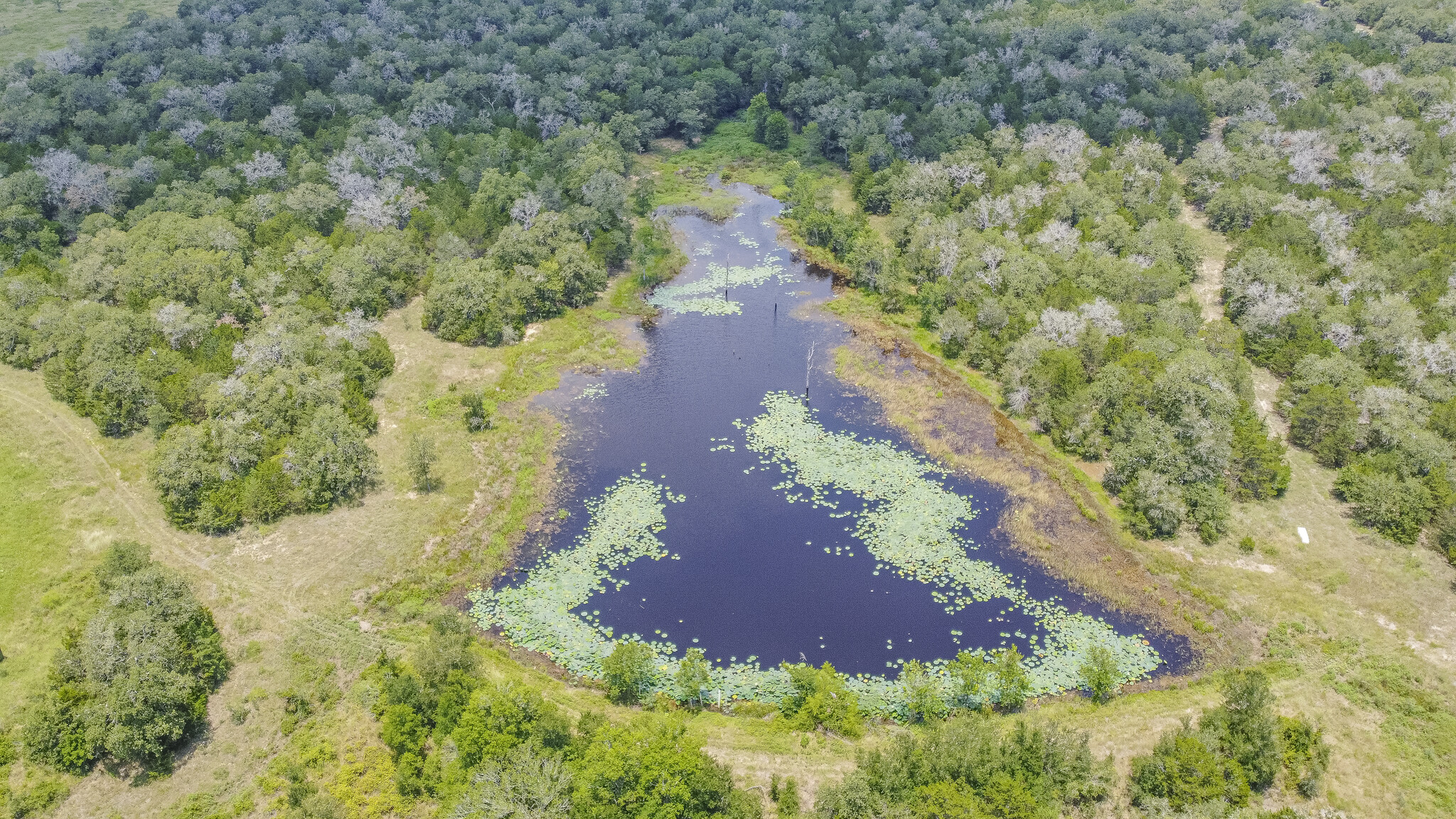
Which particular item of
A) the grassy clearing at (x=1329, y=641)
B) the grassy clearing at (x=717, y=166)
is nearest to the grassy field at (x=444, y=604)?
the grassy clearing at (x=1329, y=641)

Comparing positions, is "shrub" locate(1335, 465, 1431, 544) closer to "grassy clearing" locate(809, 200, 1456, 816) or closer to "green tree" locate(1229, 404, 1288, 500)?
"grassy clearing" locate(809, 200, 1456, 816)

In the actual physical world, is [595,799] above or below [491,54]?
below

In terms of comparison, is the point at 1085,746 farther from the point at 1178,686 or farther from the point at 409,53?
the point at 409,53

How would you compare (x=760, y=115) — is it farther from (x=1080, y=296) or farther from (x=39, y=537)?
(x=39, y=537)

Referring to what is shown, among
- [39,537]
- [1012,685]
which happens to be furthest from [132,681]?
[1012,685]

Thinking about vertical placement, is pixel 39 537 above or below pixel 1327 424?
below

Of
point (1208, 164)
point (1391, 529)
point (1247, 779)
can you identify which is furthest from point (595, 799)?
point (1208, 164)
